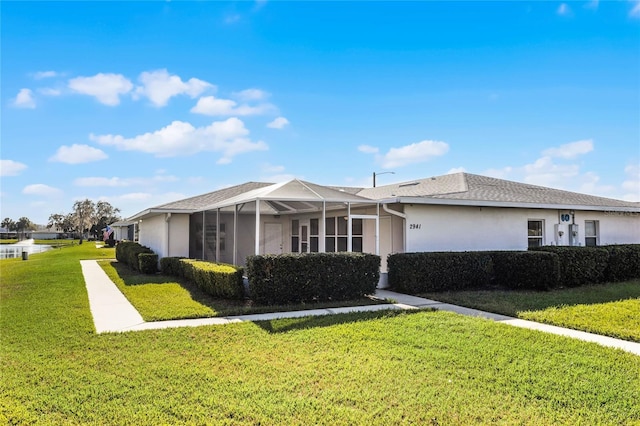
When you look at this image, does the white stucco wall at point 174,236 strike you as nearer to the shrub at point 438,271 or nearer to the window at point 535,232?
the shrub at point 438,271

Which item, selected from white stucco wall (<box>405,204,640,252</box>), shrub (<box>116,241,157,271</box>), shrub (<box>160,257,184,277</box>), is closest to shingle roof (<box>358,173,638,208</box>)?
white stucco wall (<box>405,204,640,252</box>)

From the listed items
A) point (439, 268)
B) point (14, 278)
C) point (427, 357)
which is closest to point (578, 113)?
point (439, 268)

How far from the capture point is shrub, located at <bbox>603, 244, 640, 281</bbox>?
13172 millimetres

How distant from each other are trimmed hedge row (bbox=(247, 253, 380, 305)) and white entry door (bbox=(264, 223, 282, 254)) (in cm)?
893

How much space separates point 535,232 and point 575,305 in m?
6.42

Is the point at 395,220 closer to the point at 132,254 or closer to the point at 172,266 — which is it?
the point at 172,266

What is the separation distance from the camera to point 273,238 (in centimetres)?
1878

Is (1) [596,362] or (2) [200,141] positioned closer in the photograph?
(1) [596,362]

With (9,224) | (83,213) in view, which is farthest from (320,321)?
(9,224)

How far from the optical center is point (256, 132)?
565 inches

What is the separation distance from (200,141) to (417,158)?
1168 centimetres

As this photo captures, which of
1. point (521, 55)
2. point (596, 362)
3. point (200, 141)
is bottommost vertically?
point (596, 362)

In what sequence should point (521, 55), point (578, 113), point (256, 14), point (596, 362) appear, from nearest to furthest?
point (596, 362), point (256, 14), point (521, 55), point (578, 113)

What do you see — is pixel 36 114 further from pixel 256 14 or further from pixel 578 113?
pixel 578 113
